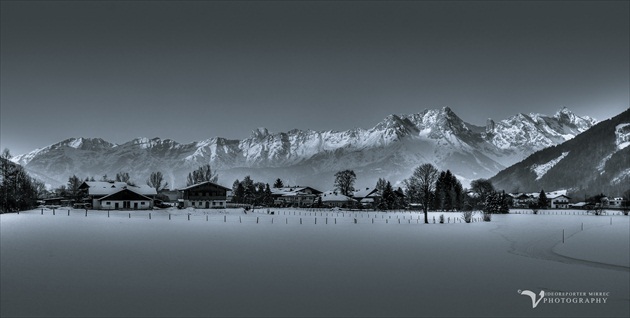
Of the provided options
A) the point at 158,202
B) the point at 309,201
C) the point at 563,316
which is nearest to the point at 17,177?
the point at 158,202

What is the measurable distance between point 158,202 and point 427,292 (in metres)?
110

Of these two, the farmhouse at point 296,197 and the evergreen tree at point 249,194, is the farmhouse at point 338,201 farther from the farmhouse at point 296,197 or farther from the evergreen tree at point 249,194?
the evergreen tree at point 249,194

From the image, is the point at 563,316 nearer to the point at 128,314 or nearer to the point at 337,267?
the point at 337,267

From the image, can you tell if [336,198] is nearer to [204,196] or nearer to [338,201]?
[338,201]

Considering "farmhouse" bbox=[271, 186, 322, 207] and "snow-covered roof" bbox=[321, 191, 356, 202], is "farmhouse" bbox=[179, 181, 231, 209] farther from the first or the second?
"farmhouse" bbox=[271, 186, 322, 207]

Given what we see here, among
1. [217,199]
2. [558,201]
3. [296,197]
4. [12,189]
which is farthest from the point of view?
[558,201]

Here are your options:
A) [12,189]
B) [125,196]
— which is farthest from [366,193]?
[12,189]

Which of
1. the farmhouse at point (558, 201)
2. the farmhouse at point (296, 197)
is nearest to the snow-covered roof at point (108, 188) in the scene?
the farmhouse at point (296, 197)

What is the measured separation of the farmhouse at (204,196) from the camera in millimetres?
122875

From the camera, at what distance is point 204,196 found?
123875mm

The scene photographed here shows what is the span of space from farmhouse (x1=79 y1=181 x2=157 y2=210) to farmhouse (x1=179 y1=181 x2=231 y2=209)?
12.2 metres

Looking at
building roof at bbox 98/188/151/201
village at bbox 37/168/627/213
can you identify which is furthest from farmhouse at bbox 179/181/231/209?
building roof at bbox 98/188/151/201

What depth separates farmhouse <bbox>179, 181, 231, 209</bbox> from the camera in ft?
403

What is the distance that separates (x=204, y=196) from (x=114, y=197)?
24.5 metres
